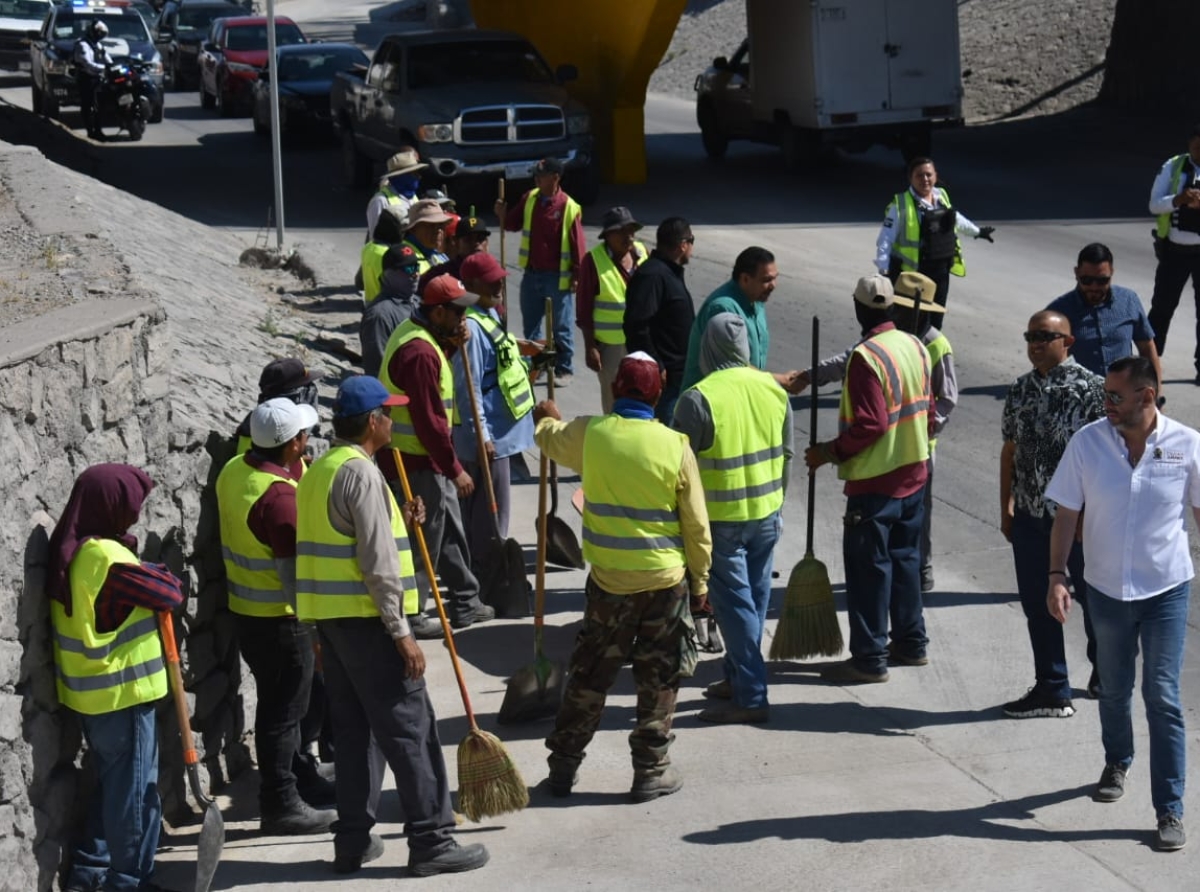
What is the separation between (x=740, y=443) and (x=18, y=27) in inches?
1384

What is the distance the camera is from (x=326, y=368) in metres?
13.2

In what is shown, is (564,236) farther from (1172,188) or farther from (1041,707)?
(1041,707)

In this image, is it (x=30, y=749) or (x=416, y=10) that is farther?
(x=416, y=10)

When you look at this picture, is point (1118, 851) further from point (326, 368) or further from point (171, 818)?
point (326, 368)

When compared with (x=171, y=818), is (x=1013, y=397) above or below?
above

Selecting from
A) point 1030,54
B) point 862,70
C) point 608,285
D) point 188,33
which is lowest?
point 608,285

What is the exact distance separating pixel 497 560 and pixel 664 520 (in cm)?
254

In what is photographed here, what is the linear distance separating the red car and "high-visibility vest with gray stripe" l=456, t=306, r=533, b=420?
2476cm

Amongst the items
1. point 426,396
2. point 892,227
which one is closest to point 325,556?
point 426,396

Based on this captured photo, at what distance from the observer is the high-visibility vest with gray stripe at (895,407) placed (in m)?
8.20

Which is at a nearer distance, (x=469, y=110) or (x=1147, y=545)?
(x=1147, y=545)

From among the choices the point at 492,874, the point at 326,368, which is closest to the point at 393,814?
the point at 492,874

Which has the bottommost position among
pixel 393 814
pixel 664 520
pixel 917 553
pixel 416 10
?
pixel 393 814

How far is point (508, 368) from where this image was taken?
371 inches
